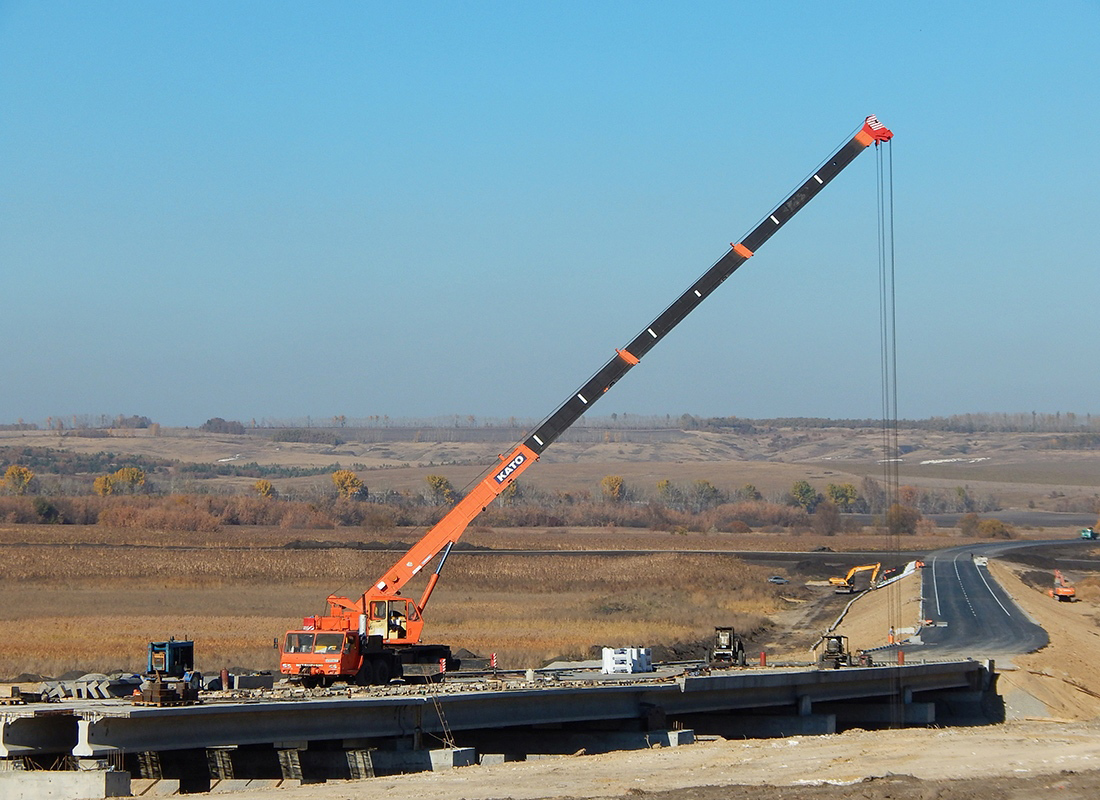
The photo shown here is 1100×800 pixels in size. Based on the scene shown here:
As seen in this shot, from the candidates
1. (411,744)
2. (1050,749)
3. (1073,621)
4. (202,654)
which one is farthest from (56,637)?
(1073,621)

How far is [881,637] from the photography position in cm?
6894

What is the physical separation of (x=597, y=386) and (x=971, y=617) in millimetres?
38568

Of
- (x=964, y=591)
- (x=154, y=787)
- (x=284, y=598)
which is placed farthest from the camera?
(x=284, y=598)

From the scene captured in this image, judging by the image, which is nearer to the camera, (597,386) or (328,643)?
(328,643)

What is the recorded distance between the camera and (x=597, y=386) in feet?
147

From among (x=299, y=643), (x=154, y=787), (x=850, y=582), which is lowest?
(x=850, y=582)

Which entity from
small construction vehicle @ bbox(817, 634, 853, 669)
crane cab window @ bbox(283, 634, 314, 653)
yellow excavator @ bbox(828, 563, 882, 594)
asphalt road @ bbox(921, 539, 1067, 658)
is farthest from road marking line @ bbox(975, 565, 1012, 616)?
crane cab window @ bbox(283, 634, 314, 653)

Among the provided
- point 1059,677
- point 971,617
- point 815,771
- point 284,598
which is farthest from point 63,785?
point 284,598

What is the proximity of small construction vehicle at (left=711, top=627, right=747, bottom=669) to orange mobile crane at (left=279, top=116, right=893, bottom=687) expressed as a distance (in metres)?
10.7

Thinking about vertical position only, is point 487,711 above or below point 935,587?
Answer: above

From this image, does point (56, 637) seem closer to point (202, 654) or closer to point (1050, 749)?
point (202, 654)

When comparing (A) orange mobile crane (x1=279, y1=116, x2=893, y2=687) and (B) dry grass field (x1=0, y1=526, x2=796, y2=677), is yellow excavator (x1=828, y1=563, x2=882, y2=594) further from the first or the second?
(A) orange mobile crane (x1=279, y1=116, x2=893, y2=687)

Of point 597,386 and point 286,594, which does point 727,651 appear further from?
point 286,594

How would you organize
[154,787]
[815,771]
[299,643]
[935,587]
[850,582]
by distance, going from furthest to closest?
[850,582], [935,587], [299,643], [154,787], [815,771]
